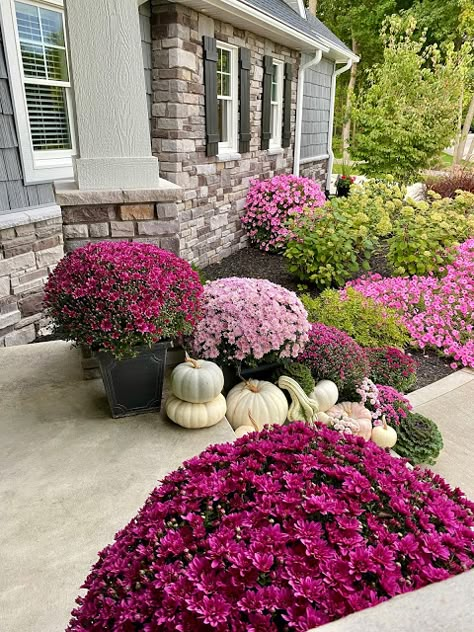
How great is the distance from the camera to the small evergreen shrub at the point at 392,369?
3.61 metres

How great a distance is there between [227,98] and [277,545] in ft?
21.7

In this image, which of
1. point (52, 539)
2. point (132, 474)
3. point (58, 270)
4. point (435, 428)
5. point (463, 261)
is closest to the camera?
point (52, 539)

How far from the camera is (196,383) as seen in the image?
92.3 inches

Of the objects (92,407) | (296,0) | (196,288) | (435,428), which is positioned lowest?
(435,428)

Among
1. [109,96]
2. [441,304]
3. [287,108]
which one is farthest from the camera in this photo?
[287,108]

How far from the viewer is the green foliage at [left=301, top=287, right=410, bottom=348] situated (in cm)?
410

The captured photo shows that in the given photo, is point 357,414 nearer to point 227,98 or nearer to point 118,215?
point 118,215

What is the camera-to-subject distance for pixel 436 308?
4.63 metres

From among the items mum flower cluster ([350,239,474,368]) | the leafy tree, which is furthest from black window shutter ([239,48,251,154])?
the leafy tree

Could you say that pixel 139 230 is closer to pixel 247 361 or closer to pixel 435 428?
pixel 247 361

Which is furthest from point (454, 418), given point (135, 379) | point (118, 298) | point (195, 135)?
point (195, 135)

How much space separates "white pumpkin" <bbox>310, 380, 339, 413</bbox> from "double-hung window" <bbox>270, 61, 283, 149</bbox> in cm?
629

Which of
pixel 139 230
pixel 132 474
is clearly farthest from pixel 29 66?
pixel 132 474

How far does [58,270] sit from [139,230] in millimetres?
548
